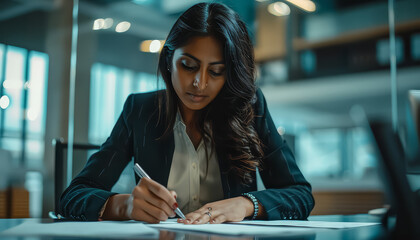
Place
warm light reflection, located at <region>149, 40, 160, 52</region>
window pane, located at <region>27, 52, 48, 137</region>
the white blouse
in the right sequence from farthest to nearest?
1. warm light reflection, located at <region>149, 40, 160, 52</region>
2. window pane, located at <region>27, 52, 48, 137</region>
3. the white blouse

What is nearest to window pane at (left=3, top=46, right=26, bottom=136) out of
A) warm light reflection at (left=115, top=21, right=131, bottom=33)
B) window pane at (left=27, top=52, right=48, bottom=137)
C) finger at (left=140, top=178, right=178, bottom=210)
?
window pane at (left=27, top=52, right=48, bottom=137)

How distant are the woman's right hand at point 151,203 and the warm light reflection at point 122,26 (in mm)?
3894

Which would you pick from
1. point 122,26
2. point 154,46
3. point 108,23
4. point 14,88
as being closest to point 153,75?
point 154,46

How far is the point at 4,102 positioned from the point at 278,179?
3.63 m

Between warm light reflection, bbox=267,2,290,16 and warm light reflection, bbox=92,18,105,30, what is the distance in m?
2.70

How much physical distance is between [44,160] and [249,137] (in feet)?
12.2

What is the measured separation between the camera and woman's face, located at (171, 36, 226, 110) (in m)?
1.19

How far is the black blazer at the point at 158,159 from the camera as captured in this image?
1162 mm

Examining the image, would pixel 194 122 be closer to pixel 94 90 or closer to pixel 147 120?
pixel 147 120

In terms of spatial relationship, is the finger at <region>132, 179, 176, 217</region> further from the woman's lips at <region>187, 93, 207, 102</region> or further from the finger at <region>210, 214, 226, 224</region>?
the woman's lips at <region>187, 93, 207, 102</region>

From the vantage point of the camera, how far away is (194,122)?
1.42 meters

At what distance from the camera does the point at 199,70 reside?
1195mm

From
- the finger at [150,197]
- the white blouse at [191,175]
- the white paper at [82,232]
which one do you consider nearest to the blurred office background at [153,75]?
the white blouse at [191,175]

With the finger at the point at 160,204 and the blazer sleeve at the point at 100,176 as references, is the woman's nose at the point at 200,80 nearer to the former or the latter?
the blazer sleeve at the point at 100,176
